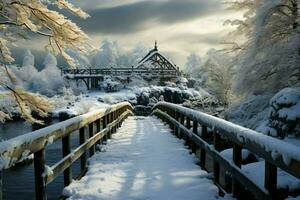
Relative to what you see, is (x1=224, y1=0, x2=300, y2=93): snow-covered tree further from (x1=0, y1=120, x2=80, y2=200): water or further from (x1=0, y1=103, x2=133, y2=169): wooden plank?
(x1=0, y1=103, x2=133, y2=169): wooden plank

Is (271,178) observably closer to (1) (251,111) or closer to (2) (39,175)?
(2) (39,175)

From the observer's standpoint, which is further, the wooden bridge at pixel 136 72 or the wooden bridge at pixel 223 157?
the wooden bridge at pixel 136 72

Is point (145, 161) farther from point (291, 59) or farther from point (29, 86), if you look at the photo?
point (29, 86)

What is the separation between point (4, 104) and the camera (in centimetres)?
1111

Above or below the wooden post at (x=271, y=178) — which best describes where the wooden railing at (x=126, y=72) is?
above

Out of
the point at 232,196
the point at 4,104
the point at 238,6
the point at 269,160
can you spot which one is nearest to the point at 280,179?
the point at 232,196

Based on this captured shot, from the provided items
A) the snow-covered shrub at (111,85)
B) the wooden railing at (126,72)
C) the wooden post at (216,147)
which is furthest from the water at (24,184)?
the wooden railing at (126,72)

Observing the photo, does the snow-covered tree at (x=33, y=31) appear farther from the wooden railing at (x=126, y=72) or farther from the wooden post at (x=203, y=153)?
the wooden railing at (x=126, y=72)

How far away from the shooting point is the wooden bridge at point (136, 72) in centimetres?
7000

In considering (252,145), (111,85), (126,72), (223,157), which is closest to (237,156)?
(223,157)

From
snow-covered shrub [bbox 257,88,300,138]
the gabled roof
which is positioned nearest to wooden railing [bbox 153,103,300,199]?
snow-covered shrub [bbox 257,88,300,138]

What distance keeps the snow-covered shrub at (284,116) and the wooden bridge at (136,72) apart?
58.5 m

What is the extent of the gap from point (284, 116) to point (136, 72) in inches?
2401

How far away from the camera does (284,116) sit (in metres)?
9.46
